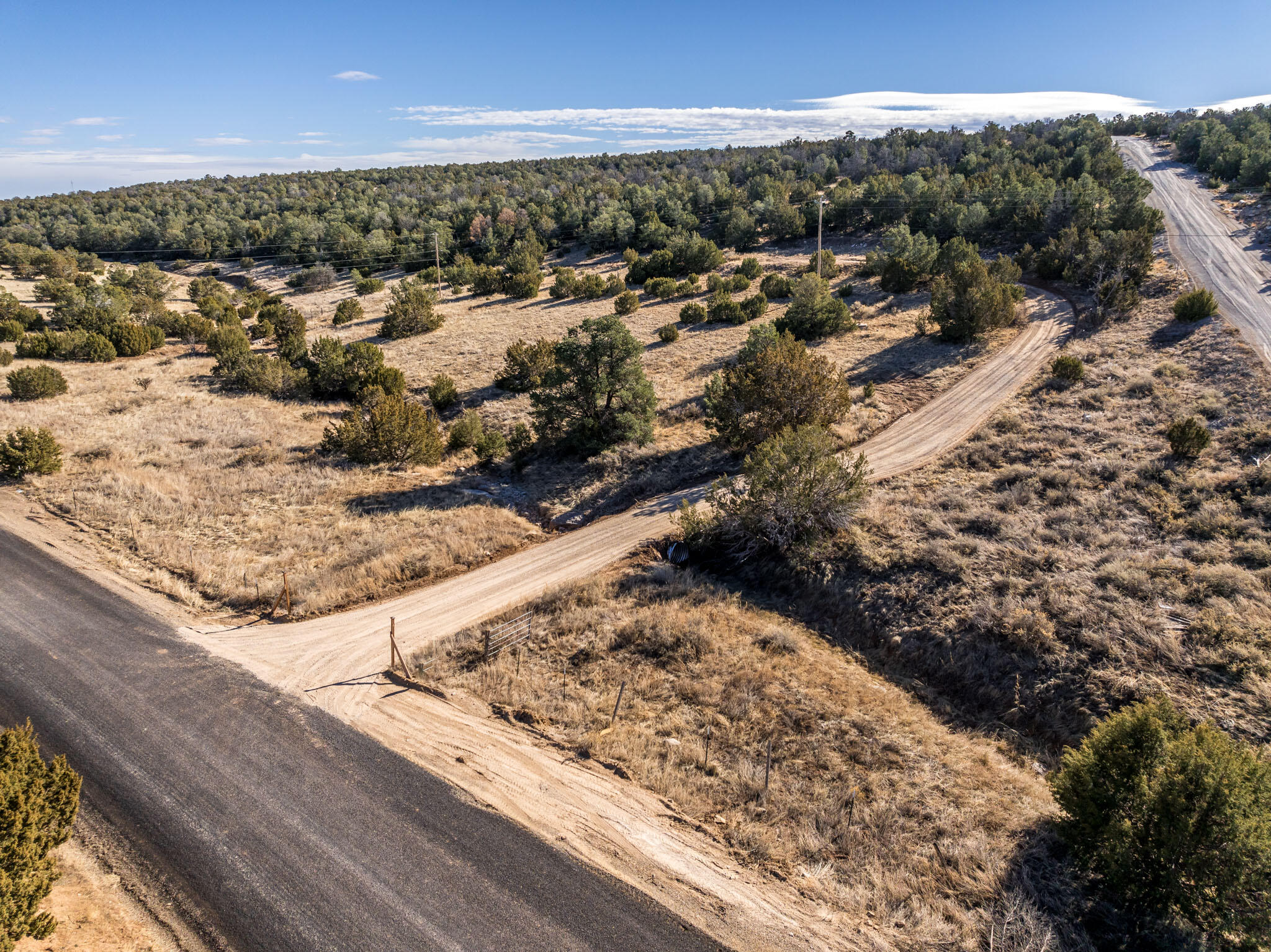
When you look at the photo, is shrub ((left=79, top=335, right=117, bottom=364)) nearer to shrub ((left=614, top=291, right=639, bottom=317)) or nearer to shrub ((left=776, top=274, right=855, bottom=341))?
shrub ((left=614, top=291, right=639, bottom=317))

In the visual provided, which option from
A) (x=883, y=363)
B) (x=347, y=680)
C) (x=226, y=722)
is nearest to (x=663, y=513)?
(x=347, y=680)

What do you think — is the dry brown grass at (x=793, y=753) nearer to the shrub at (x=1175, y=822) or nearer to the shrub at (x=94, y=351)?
the shrub at (x=1175, y=822)

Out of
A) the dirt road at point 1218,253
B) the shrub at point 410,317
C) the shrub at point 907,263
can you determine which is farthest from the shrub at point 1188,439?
the shrub at point 410,317

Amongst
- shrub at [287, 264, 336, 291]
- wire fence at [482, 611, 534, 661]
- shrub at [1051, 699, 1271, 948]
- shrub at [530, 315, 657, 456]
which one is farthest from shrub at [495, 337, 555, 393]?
shrub at [287, 264, 336, 291]

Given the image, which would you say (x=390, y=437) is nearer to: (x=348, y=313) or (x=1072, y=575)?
(x=1072, y=575)

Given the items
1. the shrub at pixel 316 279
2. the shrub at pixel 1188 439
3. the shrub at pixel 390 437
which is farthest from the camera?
the shrub at pixel 316 279

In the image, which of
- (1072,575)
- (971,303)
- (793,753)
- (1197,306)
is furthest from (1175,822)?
(1197,306)

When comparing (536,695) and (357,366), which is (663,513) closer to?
(536,695)
